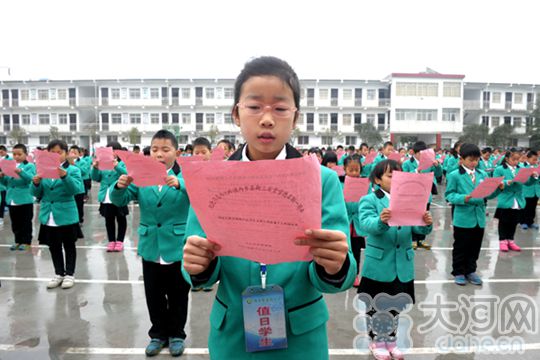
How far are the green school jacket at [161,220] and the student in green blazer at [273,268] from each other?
62.8 inches

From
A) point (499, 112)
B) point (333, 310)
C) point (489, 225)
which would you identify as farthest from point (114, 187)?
point (499, 112)

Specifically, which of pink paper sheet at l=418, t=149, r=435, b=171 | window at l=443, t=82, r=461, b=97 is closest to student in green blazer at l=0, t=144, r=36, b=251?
pink paper sheet at l=418, t=149, r=435, b=171

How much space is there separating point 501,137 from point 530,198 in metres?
24.1

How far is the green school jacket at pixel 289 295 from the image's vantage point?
4.13 ft

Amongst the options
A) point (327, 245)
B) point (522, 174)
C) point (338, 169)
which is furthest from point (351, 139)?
point (327, 245)

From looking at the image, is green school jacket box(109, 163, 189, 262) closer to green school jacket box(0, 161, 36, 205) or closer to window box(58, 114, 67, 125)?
green school jacket box(0, 161, 36, 205)

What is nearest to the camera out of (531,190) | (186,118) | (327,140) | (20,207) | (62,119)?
(20,207)

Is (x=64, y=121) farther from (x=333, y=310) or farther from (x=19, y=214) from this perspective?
(x=333, y=310)

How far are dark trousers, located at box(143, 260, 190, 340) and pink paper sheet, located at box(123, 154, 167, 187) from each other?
694 mm

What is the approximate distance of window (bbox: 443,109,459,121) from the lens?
32531 millimetres

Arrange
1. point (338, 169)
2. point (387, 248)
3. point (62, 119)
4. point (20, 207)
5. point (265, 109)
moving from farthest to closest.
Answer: point (62, 119) < point (20, 207) < point (338, 169) < point (387, 248) < point (265, 109)

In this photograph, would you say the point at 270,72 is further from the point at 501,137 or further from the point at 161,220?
the point at 501,137

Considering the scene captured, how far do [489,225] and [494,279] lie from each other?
3.92m

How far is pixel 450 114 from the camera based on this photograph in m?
32.6
